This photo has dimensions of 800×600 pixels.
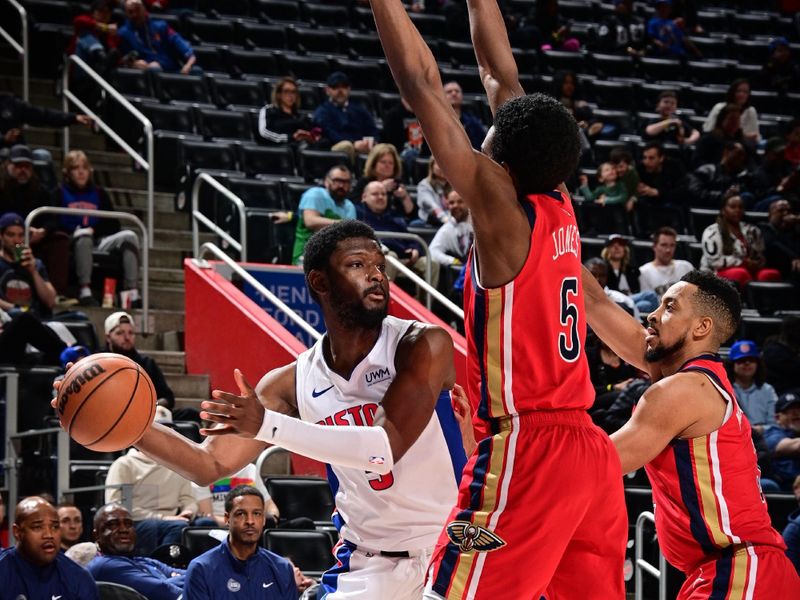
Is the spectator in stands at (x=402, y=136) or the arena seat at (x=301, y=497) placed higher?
the spectator in stands at (x=402, y=136)

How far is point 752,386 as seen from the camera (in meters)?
10.0

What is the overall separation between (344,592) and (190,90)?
10224mm

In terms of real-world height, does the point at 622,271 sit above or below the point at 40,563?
above

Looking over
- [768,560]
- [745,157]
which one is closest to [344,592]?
[768,560]

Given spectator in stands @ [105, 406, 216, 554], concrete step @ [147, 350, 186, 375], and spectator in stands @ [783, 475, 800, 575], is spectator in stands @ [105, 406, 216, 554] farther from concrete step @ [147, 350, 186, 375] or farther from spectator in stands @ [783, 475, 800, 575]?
spectator in stands @ [783, 475, 800, 575]

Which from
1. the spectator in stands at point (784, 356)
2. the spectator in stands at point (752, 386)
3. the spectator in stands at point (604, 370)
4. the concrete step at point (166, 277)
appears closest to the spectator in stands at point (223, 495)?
the spectator in stands at point (604, 370)

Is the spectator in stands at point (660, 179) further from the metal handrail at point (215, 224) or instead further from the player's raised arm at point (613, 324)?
the player's raised arm at point (613, 324)

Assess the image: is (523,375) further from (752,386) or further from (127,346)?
(752,386)

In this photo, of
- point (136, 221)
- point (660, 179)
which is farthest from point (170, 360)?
point (660, 179)

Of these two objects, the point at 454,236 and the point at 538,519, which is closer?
the point at 538,519

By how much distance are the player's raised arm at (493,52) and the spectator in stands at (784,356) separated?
21.8 ft

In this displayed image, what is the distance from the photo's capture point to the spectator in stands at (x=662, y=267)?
11227mm

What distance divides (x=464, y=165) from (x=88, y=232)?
7.44m

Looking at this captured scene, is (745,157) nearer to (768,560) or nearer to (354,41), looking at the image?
(354,41)
